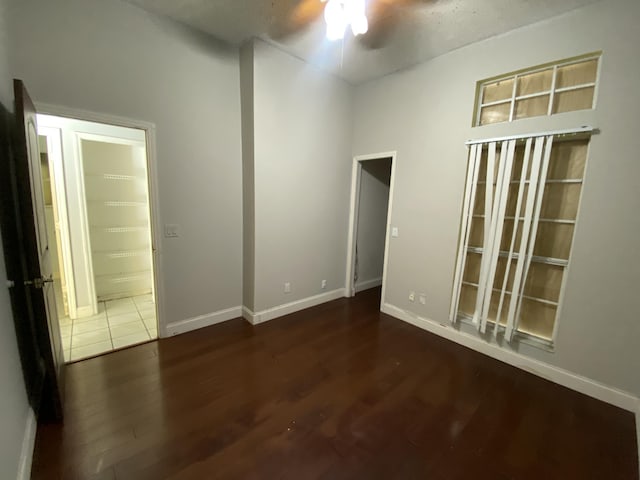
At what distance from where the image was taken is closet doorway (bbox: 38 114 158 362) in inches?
107

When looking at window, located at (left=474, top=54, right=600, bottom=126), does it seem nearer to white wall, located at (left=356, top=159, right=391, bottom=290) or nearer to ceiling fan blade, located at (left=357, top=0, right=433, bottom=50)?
ceiling fan blade, located at (left=357, top=0, right=433, bottom=50)

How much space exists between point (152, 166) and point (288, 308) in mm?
2158

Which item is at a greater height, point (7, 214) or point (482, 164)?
point (482, 164)

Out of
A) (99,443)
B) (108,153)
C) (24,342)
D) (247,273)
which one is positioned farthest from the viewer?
(108,153)

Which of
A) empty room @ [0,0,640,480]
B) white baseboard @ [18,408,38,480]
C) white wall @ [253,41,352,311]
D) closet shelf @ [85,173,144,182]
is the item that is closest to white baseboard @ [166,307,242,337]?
empty room @ [0,0,640,480]

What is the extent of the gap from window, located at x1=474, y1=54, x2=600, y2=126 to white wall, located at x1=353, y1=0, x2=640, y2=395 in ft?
0.30

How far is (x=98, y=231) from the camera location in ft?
11.5

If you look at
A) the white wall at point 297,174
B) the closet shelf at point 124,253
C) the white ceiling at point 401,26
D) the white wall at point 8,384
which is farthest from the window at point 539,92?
the closet shelf at point 124,253

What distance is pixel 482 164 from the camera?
2.61 m

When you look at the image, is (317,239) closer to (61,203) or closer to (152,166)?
(152,166)

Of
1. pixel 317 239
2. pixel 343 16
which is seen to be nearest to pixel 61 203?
pixel 317 239

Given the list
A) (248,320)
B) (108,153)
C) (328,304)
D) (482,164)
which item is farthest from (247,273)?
(482,164)

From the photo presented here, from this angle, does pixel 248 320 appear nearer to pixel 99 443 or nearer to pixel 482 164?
pixel 99 443

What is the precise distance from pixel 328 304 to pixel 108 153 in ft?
11.8
